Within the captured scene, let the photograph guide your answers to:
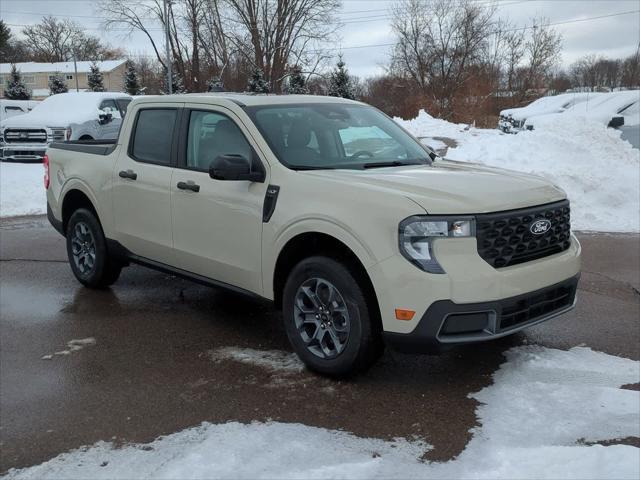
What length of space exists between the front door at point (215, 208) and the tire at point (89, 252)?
1.34m

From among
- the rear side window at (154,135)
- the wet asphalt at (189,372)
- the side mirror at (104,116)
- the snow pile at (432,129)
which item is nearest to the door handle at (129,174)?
the rear side window at (154,135)

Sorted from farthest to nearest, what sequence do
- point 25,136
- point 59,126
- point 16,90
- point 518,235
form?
1. point 16,90
2. point 25,136
3. point 59,126
4. point 518,235

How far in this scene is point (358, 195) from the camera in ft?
12.8

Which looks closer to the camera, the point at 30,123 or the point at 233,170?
the point at 233,170

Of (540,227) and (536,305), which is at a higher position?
(540,227)

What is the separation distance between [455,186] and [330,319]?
3.74 ft

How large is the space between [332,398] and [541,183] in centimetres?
201

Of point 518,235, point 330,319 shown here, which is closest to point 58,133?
point 330,319

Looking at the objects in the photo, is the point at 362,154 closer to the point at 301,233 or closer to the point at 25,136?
the point at 301,233

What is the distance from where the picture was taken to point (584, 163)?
11242 millimetres

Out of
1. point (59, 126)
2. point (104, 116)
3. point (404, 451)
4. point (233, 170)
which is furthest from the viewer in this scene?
point (104, 116)

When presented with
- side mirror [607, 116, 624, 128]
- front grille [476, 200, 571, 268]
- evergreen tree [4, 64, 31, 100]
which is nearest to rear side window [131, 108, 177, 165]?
front grille [476, 200, 571, 268]

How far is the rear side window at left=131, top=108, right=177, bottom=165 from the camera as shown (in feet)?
17.4

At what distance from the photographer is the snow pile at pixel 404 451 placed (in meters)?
3.09
